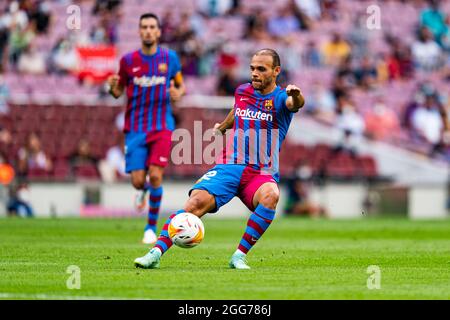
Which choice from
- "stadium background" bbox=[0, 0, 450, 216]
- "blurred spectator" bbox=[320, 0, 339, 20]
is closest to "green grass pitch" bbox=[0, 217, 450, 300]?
"stadium background" bbox=[0, 0, 450, 216]

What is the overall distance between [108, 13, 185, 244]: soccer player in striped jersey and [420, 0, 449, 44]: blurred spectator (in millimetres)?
20298

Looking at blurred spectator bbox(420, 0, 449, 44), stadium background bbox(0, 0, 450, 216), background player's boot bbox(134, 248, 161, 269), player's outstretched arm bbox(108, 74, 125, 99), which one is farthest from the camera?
blurred spectator bbox(420, 0, 449, 44)

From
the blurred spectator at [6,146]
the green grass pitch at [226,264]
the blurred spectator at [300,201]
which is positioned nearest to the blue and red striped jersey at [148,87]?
the green grass pitch at [226,264]

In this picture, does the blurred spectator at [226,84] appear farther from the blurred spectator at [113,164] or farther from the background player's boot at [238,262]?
the background player's boot at [238,262]

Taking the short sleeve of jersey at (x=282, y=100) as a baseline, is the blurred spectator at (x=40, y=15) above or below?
above

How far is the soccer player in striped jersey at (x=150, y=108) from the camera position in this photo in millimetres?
15375

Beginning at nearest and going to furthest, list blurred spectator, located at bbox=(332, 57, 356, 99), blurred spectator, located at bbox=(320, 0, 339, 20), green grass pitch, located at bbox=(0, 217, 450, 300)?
green grass pitch, located at bbox=(0, 217, 450, 300), blurred spectator, located at bbox=(332, 57, 356, 99), blurred spectator, located at bbox=(320, 0, 339, 20)

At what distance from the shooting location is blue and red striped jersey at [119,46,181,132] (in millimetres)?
15391

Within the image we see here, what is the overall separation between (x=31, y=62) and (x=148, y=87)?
14.4 meters

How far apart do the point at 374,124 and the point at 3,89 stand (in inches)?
386

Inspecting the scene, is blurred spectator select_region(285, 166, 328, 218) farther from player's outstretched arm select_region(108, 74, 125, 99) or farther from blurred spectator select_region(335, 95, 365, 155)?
player's outstretched arm select_region(108, 74, 125, 99)

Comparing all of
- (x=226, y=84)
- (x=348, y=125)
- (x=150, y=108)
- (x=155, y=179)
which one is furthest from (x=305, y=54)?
(x=155, y=179)

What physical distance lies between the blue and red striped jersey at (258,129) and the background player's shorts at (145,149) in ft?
13.4
